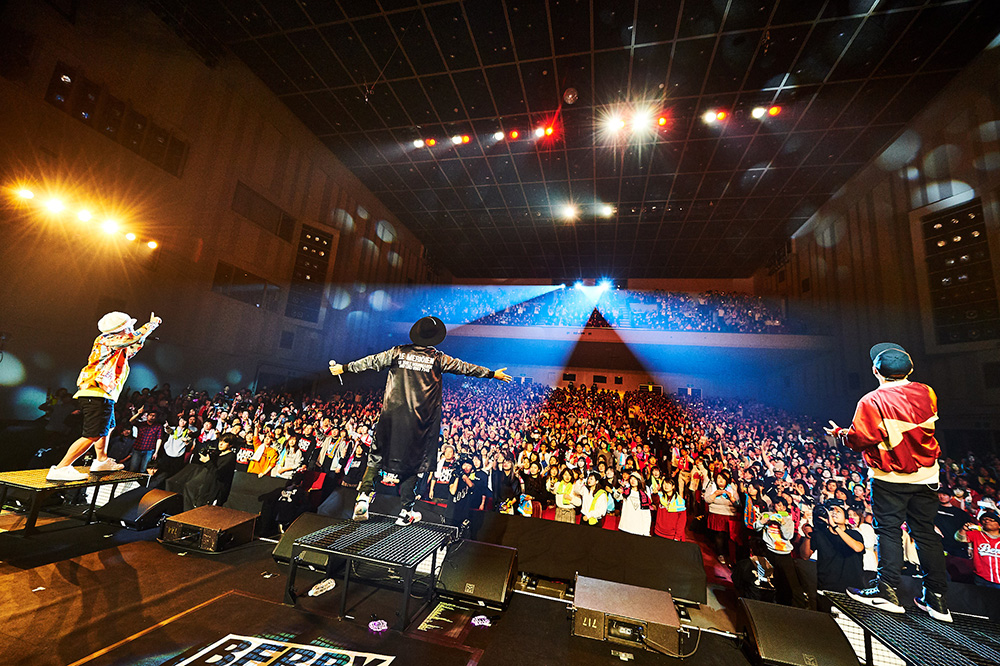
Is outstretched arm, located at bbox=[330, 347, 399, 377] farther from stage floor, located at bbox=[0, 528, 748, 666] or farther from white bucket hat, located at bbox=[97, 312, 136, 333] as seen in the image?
white bucket hat, located at bbox=[97, 312, 136, 333]

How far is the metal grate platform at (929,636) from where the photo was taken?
1999 mm

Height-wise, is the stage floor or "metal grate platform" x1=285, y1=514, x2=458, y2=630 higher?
"metal grate platform" x1=285, y1=514, x2=458, y2=630

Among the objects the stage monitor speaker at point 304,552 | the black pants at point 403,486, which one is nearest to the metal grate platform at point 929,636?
the black pants at point 403,486

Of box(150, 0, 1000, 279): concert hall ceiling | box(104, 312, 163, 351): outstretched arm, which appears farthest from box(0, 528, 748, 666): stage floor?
box(150, 0, 1000, 279): concert hall ceiling

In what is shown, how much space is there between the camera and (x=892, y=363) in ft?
9.03

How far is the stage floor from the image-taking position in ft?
7.53

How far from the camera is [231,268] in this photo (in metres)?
7.97

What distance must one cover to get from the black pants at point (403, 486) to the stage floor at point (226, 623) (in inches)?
29.2

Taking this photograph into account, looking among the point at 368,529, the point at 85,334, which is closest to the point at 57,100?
the point at 85,334

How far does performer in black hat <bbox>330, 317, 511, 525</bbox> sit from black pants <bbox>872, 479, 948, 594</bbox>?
2683mm

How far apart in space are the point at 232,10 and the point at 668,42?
6.80 meters

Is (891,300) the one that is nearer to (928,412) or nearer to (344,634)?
(928,412)

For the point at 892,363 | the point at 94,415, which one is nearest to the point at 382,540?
the point at 94,415

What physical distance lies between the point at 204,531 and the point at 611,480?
174 inches
